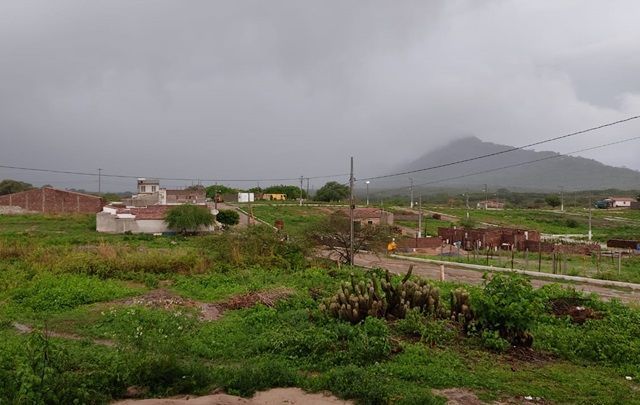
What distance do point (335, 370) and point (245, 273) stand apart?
1093 cm

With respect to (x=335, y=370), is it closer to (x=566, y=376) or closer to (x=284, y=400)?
(x=284, y=400)

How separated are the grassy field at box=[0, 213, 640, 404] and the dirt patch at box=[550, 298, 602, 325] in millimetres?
180

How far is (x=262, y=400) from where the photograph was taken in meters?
6.72

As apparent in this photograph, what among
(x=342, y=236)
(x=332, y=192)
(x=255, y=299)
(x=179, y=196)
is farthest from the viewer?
(x=332, y=192)

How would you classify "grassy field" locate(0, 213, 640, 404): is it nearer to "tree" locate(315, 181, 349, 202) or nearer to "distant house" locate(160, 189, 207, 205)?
"distant house" locate(160, 189, 207, 205)

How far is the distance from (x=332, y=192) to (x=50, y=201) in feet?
178

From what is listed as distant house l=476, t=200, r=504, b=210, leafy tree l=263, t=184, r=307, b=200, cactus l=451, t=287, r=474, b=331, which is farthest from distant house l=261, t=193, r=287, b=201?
cactus l=451, t=287, r=474, b=331

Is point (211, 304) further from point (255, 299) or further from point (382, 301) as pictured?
point (382, 301)

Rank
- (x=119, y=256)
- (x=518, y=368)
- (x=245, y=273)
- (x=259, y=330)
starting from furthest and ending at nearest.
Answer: (x=119, y=256) < (x=245, y=273) < (x=259, y=330) < (x=518, y=368)

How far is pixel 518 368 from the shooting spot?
27.6ft

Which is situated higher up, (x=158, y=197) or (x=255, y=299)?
(x=158, y=197)

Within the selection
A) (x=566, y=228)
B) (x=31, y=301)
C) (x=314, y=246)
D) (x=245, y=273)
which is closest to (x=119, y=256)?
(x=245, y=273)

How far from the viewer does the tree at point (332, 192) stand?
333 feet

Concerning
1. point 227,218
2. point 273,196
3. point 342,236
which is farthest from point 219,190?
point 342,236
